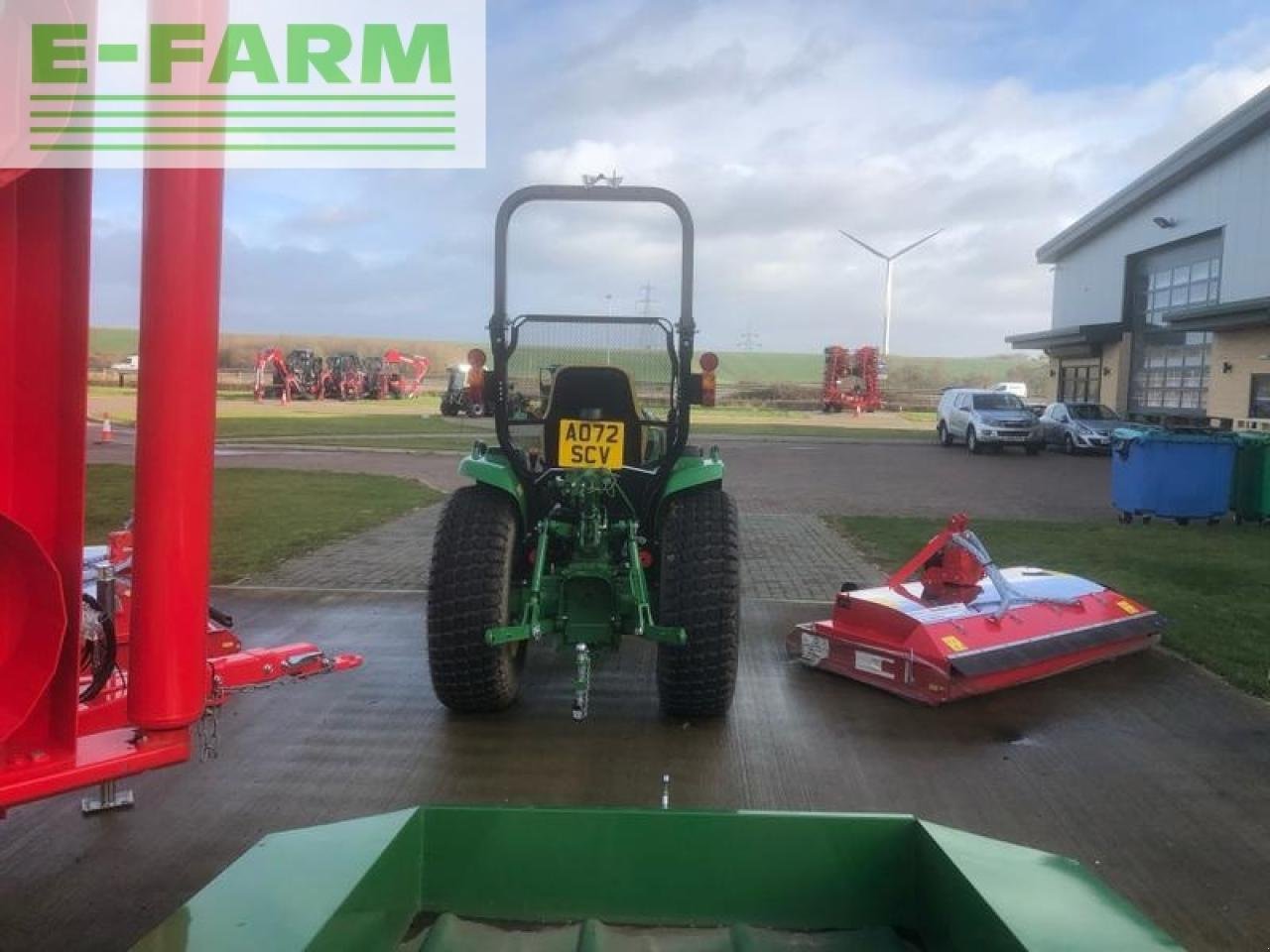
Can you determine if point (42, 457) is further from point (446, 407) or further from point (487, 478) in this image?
point (446, 407)

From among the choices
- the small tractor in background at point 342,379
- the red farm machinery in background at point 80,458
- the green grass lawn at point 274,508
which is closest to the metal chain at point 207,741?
the red farm machinery in background at point 80,458

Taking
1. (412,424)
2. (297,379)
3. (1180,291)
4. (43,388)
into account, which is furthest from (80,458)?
(297,379)

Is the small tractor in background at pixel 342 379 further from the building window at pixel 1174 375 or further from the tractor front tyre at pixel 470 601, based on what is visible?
the tractor front tyre at pixel 470 601

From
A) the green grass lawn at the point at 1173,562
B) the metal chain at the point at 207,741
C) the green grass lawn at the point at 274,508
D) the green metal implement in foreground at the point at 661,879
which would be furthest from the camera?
the green grass lawn at the point at 274,508

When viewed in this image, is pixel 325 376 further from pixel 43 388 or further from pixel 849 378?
pixel 43 388

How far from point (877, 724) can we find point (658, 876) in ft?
9.89

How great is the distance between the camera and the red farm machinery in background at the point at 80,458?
1902 millimetres

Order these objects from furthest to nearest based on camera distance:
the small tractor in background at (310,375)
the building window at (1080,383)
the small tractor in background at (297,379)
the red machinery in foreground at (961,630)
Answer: the small tractor in background at (310,375), the small tractor in background at (297,379), the building window at (1080,383), the red machinery in foreground at (961,630)

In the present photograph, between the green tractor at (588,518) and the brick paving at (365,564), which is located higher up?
the green tractor at (588,518)

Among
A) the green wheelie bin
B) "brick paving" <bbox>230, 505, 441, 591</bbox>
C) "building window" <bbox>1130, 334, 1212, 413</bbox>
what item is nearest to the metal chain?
"brick paving" <bbox>230, 505, 441, 591</bbox>

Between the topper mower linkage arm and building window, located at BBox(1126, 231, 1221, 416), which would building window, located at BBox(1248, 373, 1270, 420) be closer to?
building window, located at BBox(1126, 231, 1221, 416)

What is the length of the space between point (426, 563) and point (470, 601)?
5160mm

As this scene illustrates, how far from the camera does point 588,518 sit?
5.28m

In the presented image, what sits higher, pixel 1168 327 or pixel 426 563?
pixel 1168 327
